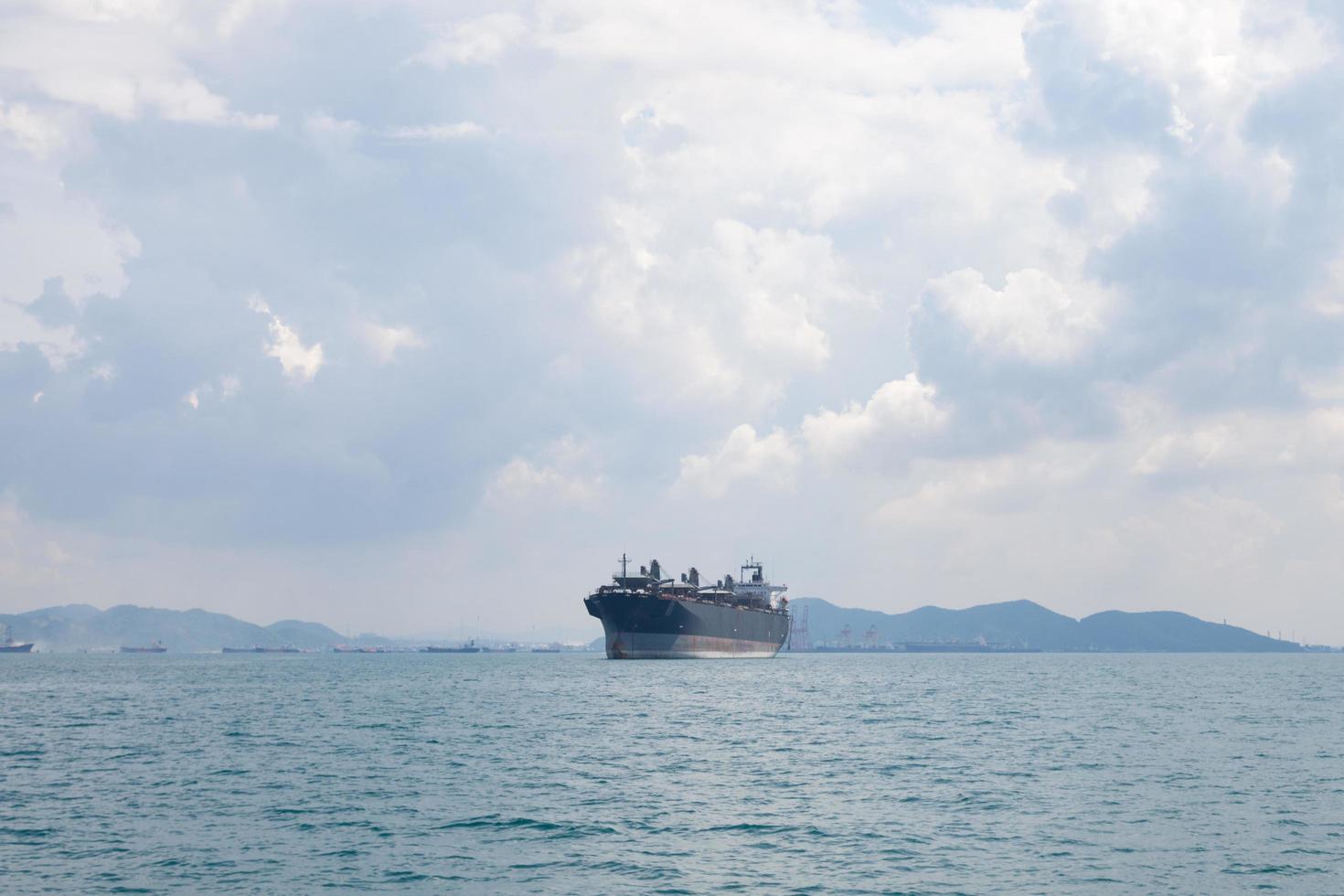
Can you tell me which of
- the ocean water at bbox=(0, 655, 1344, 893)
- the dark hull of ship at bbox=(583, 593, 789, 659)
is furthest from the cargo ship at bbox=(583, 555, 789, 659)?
the ocean water at bbox=(0, 655, 1344, 893)

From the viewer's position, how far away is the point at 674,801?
43656mm

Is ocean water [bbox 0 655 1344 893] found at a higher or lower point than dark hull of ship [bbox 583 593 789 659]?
lower

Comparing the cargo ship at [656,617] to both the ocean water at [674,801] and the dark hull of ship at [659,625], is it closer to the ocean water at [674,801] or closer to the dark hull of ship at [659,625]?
the dark hull of ship at [659,625]

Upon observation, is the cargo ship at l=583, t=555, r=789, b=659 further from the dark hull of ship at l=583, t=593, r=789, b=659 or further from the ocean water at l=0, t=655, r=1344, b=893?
the ocean water at l=0, t=655, r=1344, b=893

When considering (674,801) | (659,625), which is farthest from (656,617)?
(674,801)

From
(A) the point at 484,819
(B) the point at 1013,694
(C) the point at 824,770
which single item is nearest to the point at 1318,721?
(B) the point at 1013,694

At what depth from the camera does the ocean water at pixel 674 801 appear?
31.8 metres

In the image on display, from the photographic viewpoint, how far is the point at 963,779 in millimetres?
49281

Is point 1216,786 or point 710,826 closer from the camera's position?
point 710,826

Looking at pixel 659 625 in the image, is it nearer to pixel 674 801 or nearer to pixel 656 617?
pixel 656 617

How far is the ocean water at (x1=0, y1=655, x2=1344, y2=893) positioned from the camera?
31.8 m

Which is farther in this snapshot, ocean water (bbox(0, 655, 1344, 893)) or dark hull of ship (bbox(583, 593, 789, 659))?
dark hull of ship (bbox(583, 593, 789, 659))

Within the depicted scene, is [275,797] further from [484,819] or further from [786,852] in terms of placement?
[786,852]

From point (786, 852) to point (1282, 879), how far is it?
13.3 metres
